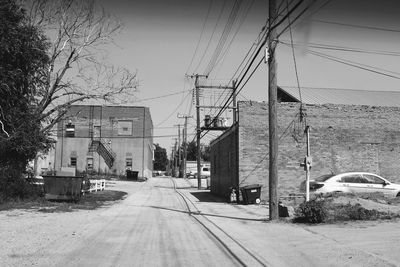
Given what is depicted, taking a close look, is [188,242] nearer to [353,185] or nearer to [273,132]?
[273,132]

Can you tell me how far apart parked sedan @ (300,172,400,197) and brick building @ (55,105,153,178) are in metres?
50.3

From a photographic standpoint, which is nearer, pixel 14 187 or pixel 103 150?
pixel 14 187

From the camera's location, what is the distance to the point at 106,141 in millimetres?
68188

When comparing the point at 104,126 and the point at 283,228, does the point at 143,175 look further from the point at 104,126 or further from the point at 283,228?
the point at 283,228

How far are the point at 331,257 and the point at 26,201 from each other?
1588cm

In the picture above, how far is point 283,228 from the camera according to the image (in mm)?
13383

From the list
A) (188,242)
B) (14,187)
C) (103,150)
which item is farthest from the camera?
(103,150)

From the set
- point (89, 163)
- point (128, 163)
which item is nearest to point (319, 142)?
point (128, 163)

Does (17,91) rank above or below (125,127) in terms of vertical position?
below

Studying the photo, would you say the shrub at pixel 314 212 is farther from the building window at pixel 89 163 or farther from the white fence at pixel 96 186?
the building window at pixel 89 163

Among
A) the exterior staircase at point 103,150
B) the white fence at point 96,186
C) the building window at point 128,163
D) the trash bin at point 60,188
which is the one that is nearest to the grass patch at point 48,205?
the trash bin at point 60,188

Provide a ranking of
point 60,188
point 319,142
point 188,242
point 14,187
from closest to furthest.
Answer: point 188,242, point 14,187, point 60,188, point 319,142

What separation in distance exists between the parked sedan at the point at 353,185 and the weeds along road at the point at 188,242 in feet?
16.4

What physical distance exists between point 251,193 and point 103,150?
47762 millimetres
